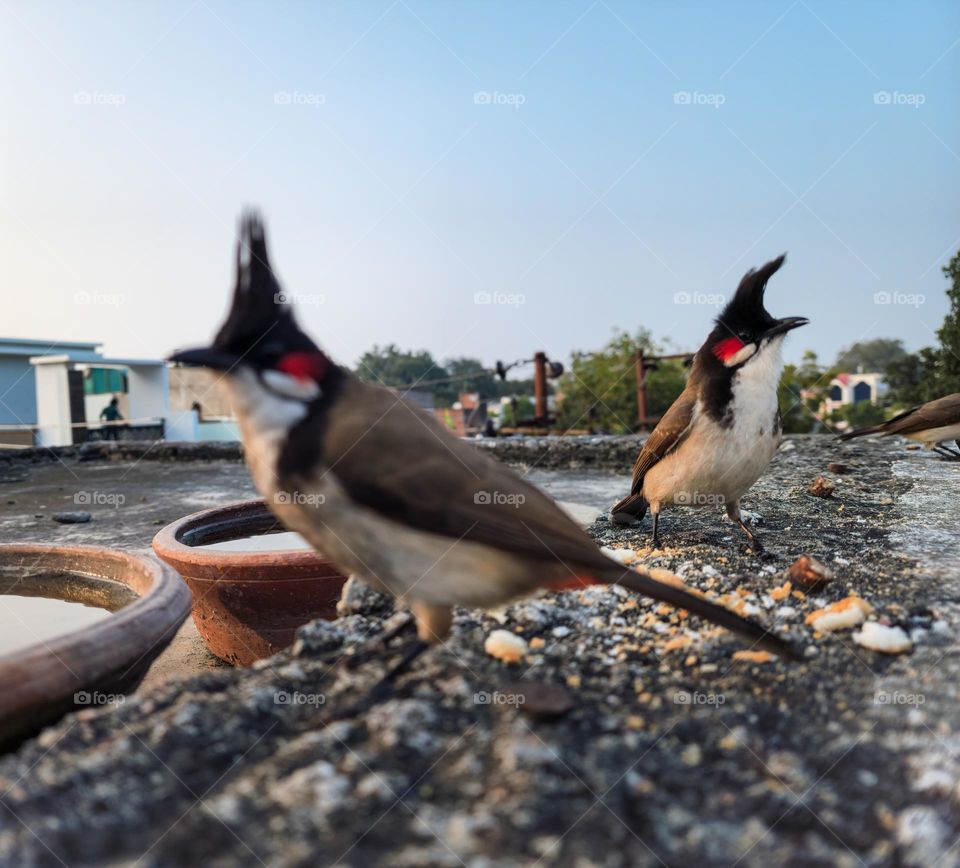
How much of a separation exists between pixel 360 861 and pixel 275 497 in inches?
32.5

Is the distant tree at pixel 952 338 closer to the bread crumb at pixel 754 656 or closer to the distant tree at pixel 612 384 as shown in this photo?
the distant tree at pixel 612 384

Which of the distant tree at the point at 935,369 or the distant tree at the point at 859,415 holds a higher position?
the distant tree at the point at 935,369

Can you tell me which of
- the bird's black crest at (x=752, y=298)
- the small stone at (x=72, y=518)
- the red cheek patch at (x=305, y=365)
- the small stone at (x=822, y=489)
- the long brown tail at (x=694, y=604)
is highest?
the bird's black crest at (x=752, y=298)

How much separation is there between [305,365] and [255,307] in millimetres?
179

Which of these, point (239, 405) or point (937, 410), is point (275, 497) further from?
point (937, 410)

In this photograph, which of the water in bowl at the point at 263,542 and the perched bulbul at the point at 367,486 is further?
the water in bowl at the point at 263,542

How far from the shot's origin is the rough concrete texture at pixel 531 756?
4.32ft

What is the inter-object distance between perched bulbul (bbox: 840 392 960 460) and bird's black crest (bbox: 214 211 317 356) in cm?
529

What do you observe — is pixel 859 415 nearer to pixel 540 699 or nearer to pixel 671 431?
pixel 671 431

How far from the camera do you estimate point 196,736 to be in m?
1.66

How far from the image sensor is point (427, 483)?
1.82 m

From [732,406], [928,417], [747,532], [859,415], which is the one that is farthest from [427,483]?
[859,415]

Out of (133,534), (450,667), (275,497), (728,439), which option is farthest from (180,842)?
(133,534)

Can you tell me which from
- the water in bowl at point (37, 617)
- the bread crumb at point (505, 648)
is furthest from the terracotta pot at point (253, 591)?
the bread crumb at point (505, 648)
